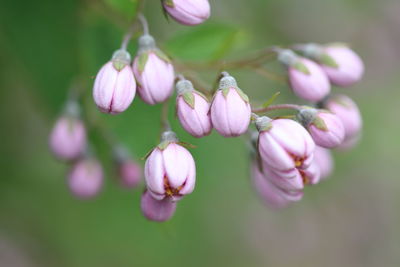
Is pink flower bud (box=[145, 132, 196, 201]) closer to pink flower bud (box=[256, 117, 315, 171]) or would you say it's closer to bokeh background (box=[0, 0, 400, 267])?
pink flower bud (box=[256, 117, 315, 171])

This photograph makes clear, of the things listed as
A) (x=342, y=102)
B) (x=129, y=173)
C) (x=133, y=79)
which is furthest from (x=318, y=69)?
(x=129, y=173)

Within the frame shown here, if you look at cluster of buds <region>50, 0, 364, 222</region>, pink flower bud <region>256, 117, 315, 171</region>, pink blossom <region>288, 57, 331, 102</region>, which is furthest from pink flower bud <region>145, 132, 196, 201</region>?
pink blossom <region>288, 57, 331, 102</region>

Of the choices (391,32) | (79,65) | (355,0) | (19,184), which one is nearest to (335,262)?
(391,32)

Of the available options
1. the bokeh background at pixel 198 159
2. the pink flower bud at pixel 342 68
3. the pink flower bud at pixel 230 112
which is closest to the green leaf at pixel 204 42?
the bokeh background at pixel 198 159

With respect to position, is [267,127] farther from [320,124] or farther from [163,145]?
[163,145]

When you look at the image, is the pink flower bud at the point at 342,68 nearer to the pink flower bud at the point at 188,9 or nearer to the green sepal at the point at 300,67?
the green sepal at the point at 300,67

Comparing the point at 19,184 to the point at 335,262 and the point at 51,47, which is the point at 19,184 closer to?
the point at 51,47

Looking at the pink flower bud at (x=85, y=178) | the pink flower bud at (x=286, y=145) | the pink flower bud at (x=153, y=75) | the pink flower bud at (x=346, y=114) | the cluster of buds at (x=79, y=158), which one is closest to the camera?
the pink flower bud at (x=286, y=145)
